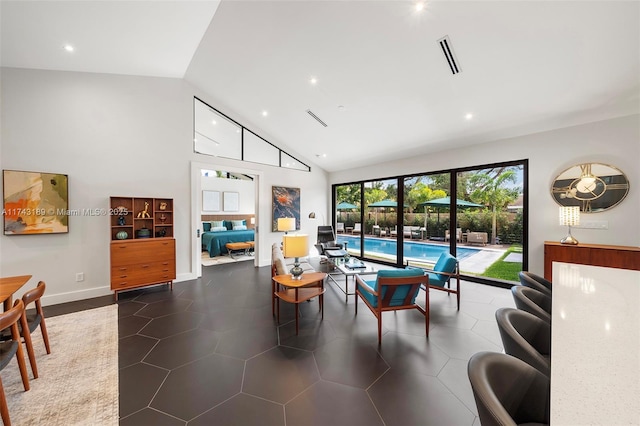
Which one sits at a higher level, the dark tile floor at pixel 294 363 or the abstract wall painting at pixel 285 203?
the abstract wall painting at pixel 285 203

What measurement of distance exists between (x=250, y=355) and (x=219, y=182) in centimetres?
788

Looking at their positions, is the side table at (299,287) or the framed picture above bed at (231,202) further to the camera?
the framed picture above bed at (231,202)

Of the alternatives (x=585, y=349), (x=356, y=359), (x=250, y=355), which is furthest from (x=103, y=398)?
(x=585, y=349)

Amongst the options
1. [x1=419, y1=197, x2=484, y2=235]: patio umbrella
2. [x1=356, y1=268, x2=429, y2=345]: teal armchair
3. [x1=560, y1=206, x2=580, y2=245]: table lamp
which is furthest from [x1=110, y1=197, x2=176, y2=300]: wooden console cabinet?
[x1=560, y1=206, x2=580, y2=245]: table lamp

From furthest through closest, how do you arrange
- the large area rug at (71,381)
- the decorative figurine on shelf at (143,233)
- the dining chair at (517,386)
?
the decorative figurine on shelf at (143,233) → the large area rug at (71,381) → the dining chair at (517,386)

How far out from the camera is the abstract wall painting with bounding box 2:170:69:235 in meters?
3.39

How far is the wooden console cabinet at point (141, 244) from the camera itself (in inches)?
154

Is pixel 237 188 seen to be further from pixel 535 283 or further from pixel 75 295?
pixel 535 283

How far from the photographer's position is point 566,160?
3.79 metres

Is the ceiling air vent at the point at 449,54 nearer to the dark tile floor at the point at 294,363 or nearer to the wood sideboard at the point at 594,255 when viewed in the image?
the wood sideboard at the point at 594,255

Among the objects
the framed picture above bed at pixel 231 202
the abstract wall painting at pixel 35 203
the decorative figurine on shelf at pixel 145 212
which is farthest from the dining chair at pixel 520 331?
the framed picture above bed at pixel 231 202

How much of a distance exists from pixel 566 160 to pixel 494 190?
1.08 metres

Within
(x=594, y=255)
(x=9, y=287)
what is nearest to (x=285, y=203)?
(x=9, y=287)

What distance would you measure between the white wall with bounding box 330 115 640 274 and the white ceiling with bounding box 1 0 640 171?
194mm
